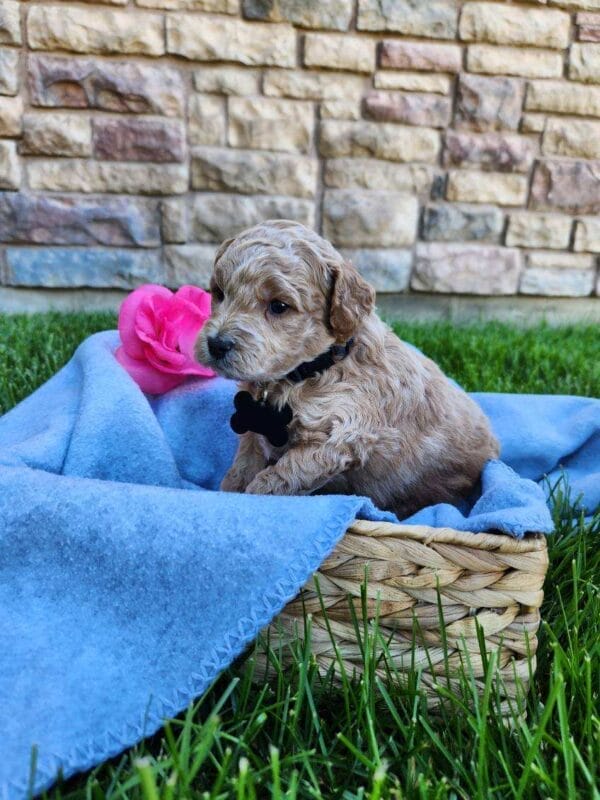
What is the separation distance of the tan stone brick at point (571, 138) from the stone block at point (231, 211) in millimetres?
1939

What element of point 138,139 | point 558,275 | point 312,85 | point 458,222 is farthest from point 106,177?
point 558,275

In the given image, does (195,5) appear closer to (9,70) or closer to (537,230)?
(9,70)

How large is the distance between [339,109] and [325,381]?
11.3 ft

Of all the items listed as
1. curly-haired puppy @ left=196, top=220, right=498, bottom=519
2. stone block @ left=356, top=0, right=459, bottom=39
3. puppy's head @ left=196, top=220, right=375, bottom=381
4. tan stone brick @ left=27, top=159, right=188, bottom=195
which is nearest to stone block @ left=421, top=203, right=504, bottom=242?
stone block @ left=356, top=0, right=459, bottom=39

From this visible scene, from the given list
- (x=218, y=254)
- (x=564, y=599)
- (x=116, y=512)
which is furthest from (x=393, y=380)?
(x=116, y=512)

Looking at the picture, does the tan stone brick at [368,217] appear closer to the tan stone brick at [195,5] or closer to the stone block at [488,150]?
the stone block at [488,150]

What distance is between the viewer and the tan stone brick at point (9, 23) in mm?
4484

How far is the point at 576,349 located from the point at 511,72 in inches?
85.4

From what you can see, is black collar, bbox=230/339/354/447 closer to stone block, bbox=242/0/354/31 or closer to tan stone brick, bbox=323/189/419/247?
tan stone brick, bbox=323/189/419/247

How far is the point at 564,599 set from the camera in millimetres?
2174

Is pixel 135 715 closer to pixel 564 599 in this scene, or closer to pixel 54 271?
pixel 564 599

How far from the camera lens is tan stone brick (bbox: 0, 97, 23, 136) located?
4602 mm

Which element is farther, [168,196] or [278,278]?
[168,196]

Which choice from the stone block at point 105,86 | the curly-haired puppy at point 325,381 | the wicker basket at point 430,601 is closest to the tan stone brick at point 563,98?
the stone block at point 105,86
